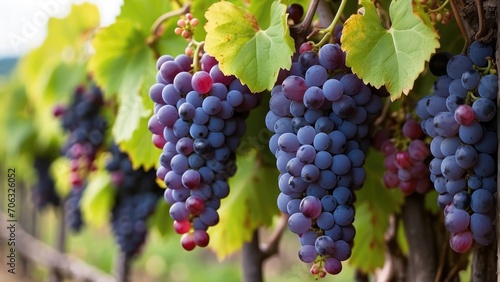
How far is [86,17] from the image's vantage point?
2273 millimetres

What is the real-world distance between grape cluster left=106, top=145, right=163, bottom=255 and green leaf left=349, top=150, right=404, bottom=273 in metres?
0.78

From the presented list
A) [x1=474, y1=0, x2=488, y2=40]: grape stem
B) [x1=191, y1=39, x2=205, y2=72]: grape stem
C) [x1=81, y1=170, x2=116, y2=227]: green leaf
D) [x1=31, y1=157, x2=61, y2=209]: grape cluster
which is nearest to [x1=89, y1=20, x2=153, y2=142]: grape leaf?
[x1=191, y1=39, x2=205, y2=72]: grape stem

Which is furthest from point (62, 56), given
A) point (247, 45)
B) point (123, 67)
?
point (247, 45)

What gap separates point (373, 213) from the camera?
116cm

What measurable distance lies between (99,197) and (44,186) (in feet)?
4.50

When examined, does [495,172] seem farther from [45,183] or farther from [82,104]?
[45,183]

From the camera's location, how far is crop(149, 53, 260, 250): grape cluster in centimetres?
83

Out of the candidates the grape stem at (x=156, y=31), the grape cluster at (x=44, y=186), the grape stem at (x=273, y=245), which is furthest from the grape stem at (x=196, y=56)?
the grape cluster at (x=44, y=186)

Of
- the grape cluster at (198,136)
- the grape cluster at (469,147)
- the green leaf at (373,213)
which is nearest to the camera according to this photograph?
the grape cluster at (469,147)

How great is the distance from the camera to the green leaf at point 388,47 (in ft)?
2.40

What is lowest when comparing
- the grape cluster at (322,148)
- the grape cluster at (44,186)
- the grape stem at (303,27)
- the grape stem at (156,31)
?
→ the grape cluster at (44,186)

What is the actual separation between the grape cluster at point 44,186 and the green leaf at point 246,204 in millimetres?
2127

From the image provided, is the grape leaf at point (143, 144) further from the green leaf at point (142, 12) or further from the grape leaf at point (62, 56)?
the grape leaf at point (62, 56)

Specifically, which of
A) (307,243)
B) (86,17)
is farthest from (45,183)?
(307,243)
